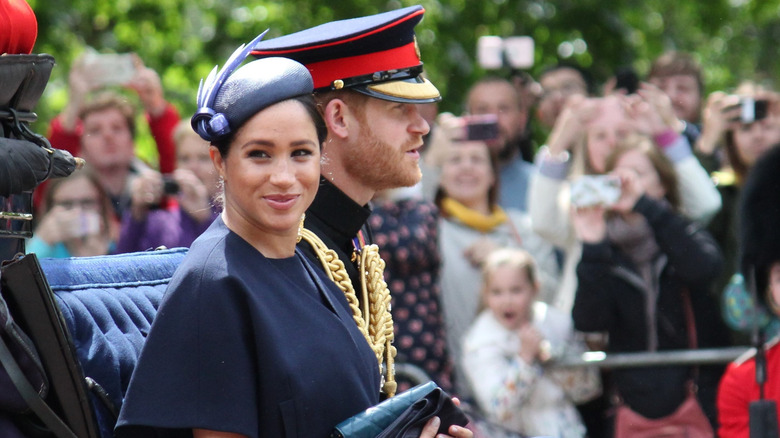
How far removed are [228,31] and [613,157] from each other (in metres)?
5.45

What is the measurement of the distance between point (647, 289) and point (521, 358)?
0.65 m

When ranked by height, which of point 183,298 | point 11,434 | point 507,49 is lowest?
point 11,434

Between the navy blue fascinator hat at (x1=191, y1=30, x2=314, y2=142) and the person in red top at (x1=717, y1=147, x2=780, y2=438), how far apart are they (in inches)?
115

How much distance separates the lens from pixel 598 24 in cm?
1056

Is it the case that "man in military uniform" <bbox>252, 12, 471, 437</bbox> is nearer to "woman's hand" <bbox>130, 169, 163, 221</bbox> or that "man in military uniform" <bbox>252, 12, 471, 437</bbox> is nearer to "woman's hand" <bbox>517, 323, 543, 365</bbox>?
"woman's hand" <bbox>517, 323, 543, 365</bbox>

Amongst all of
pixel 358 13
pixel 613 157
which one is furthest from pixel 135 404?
pixel 358 13

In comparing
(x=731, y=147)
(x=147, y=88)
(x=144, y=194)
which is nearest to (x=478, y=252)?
(x=731, y=147)

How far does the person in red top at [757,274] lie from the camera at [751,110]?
0.54 meters

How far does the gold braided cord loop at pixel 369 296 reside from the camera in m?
3.22

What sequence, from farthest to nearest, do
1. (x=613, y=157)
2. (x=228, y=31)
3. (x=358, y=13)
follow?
(x=228, y=31)
(x=358, y=13)
(x=613, y=157)

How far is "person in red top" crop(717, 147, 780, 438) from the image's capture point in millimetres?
5191

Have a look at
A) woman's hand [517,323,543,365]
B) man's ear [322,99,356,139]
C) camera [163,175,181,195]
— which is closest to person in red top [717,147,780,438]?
woman's hand [517,323,543,365]

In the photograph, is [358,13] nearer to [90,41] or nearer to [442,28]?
[442,28]

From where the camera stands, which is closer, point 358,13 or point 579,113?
point 579,113
